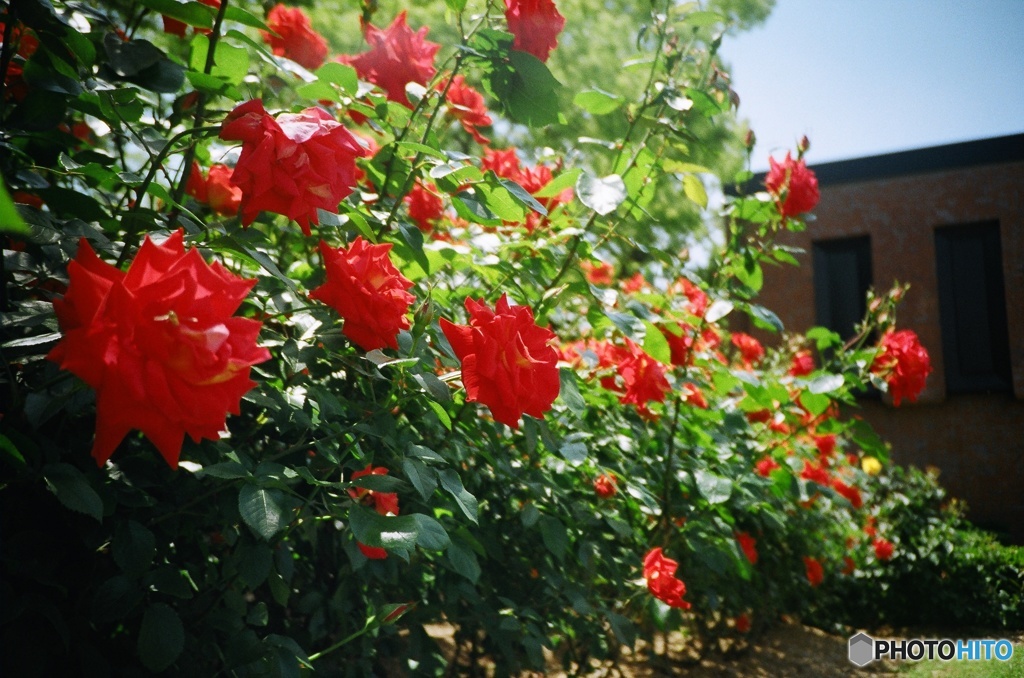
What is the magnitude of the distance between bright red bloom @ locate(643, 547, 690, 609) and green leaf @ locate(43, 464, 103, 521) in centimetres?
141

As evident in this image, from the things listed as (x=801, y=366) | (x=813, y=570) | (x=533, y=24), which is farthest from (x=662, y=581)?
(x=813, y=570)

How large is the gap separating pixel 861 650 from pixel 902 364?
223 centimetres

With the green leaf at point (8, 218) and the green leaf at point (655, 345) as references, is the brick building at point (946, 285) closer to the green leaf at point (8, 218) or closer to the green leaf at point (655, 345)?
the green leaf at point (655, 345)

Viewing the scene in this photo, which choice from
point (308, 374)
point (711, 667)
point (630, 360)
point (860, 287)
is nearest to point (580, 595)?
point (630, 360)

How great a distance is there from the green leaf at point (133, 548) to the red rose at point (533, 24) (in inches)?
45.2

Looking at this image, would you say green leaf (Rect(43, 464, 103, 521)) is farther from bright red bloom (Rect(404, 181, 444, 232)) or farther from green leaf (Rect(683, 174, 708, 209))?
green leaf (Rect(683, 174, 708, 209))

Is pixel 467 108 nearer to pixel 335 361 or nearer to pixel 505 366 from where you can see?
pixel 335 361

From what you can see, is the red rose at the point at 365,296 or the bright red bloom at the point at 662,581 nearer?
the red rose at the point at 365,296

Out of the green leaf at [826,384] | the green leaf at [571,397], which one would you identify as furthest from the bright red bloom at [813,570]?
the green leaf at [571,397]

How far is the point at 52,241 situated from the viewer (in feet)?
3.89

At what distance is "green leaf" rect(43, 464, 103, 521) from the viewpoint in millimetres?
1060

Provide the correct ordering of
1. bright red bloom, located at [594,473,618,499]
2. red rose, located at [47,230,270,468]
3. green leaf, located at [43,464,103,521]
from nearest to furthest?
red rose, located at [47,230,270,468] → green leaf, located at [43,464,103,521] → bright red bloom, located at [594,473,618,499]

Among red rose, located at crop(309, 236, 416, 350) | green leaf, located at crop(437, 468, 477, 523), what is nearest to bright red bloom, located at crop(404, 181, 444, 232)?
red rose, located at crop(309, 236, 416, 350)

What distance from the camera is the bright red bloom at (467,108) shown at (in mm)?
1877
